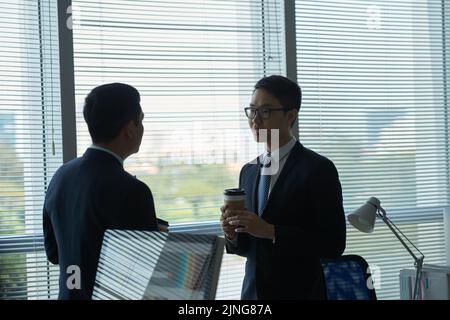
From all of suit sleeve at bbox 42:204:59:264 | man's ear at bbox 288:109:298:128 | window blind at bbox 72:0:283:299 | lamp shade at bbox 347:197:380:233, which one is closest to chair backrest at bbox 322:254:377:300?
lamp shade at bbox 347:197:380:233

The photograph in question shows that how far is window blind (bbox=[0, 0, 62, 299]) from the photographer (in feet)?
9.30

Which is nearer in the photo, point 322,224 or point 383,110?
point 322,224

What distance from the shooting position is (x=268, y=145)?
2.26m

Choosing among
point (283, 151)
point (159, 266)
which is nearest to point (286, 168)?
point (283, 151)

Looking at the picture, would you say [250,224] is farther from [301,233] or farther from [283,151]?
[283,151]

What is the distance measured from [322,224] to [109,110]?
915 millimetres

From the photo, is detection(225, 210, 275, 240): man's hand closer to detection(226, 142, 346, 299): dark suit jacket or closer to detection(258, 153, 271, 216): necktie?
detection(226, 142, 346, 299): dark suit jacket

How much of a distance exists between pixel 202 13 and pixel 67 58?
0.80 meters

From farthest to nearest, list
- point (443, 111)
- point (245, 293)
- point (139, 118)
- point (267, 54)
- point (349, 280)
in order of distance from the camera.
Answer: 1. point (443, 111)
2. point (267, 54)
3. point (349, 280)
4. point (245, 293)
5. point (139, 118)

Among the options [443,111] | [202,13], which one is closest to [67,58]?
[202,13]

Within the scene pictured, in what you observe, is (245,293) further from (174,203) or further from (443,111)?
(443,111)

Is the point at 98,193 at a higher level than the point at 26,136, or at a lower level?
lower

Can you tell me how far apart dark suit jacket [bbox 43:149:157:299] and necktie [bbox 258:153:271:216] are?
0.81m

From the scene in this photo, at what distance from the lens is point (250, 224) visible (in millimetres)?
1903
